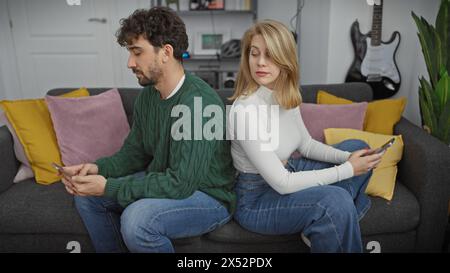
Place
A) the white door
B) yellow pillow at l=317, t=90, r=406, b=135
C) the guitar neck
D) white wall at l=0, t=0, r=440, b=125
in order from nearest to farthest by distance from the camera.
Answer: yellow pillow at l=317, t=90, r=406, b=135
the guitar neck
white wall at l=0, t=0, r=440, b=125
the white door

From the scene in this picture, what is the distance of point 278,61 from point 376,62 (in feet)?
5.56

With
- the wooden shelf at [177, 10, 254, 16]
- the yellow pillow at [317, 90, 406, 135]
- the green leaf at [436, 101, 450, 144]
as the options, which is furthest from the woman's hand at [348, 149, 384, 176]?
the wooden shelf at [177, 10, 254, 16]

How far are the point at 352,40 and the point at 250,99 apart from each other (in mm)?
1766

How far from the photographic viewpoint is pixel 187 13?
3.49 m

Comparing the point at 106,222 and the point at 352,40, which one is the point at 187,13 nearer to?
the point at 352,40

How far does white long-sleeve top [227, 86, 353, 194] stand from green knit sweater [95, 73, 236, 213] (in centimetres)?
7

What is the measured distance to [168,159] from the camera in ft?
4.34

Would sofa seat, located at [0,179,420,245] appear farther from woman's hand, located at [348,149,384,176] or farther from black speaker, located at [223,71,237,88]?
black speaker, located at [223,71,237,88]

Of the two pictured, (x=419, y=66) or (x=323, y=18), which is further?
(x=323, y=18)

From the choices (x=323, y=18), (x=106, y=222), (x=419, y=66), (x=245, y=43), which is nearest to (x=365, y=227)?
(x=245, y=43)

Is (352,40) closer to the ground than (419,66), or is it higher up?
higher up

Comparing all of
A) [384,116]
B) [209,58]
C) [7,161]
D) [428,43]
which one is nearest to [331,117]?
[384,116]

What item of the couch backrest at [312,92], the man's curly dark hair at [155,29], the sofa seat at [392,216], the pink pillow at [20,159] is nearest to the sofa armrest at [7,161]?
the pink pillow at [20,159]

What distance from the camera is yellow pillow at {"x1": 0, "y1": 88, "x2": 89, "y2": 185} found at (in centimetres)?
163
